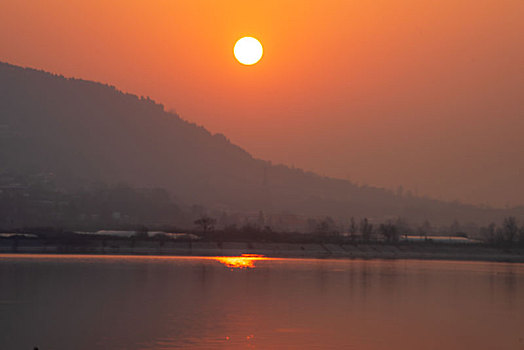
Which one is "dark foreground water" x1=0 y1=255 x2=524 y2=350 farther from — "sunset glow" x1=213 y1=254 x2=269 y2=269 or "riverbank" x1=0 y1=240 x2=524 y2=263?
"riverbank" x1=0 y1=240 x2=524 y2=263

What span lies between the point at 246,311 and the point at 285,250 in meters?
112

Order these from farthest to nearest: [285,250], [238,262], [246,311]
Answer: [285,250] < [238,262] < [246,311]

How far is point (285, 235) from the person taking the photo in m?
190

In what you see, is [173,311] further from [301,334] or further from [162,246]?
[162,246]

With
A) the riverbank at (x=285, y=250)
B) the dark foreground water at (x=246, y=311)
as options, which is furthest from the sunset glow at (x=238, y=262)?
the dark foreground water at (x=246, y=311)

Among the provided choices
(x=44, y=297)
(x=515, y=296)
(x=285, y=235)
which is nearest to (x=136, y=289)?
(x=44, y=297)

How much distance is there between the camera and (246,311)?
49.5m

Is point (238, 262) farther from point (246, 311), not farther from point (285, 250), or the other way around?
point (246, 311)

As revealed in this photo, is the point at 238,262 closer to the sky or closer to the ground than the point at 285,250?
closer to the ground

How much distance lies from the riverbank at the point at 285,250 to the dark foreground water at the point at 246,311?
179 ft

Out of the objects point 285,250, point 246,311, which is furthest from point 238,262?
point 246,311

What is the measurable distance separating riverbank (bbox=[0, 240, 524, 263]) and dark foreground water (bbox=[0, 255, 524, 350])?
54605mm

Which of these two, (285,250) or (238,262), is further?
(285,250)

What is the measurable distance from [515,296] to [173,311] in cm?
3525
